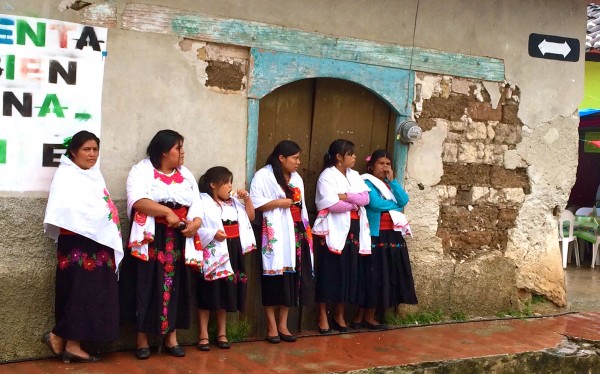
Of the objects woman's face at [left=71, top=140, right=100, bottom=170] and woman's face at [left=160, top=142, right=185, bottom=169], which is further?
woman's face at [left=160, top=142, right=185, bottom=169]

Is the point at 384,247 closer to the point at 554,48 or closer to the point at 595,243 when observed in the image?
the point at 554,48

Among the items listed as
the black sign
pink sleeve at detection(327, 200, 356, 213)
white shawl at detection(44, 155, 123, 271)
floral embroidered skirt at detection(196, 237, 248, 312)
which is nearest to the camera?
white shawl at detection(44, 155, 123, 271)

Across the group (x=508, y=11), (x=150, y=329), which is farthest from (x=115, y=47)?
(x=508, y=11)

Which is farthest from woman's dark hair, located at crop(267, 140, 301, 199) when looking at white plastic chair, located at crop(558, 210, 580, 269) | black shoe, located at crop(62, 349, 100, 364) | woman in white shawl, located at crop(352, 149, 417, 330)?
white plastic chair, located at crop(558, 210, 580, 269)

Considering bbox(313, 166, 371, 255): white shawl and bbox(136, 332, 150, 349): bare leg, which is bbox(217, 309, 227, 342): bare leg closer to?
bbox(136, 332, 150, 349): bare leg

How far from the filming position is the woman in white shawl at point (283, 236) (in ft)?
21.9

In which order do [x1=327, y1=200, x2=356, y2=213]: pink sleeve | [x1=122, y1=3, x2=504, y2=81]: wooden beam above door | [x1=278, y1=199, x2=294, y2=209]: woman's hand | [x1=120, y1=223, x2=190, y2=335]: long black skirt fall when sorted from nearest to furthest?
[x1=120, y1=223, x2=190, y2=335]: long black skirt
[x1=122, y1=3, x2=504, y2=81]: wooden beam above door
[x1=278, y1=199, x2=294, y2=209]: woman's hand
[x1=327, y1=200, x2=356, y2=213]: pink sleeve

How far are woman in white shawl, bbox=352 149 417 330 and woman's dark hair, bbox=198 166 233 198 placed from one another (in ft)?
4.69

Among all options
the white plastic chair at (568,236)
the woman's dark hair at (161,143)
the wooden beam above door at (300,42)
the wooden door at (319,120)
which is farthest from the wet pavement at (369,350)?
the white plastic chair at (568,236)

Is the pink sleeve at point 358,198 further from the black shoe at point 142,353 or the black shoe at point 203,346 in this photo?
the black shoe at point 142,353

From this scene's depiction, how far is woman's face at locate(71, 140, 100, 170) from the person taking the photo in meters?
5.70

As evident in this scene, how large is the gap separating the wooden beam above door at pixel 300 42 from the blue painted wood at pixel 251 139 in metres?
0.48

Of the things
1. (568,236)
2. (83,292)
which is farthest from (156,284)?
(568,236)

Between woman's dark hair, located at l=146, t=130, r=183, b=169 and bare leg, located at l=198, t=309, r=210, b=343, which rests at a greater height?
woman's dark hair, located at l=146, t=130, r=183, b=169
